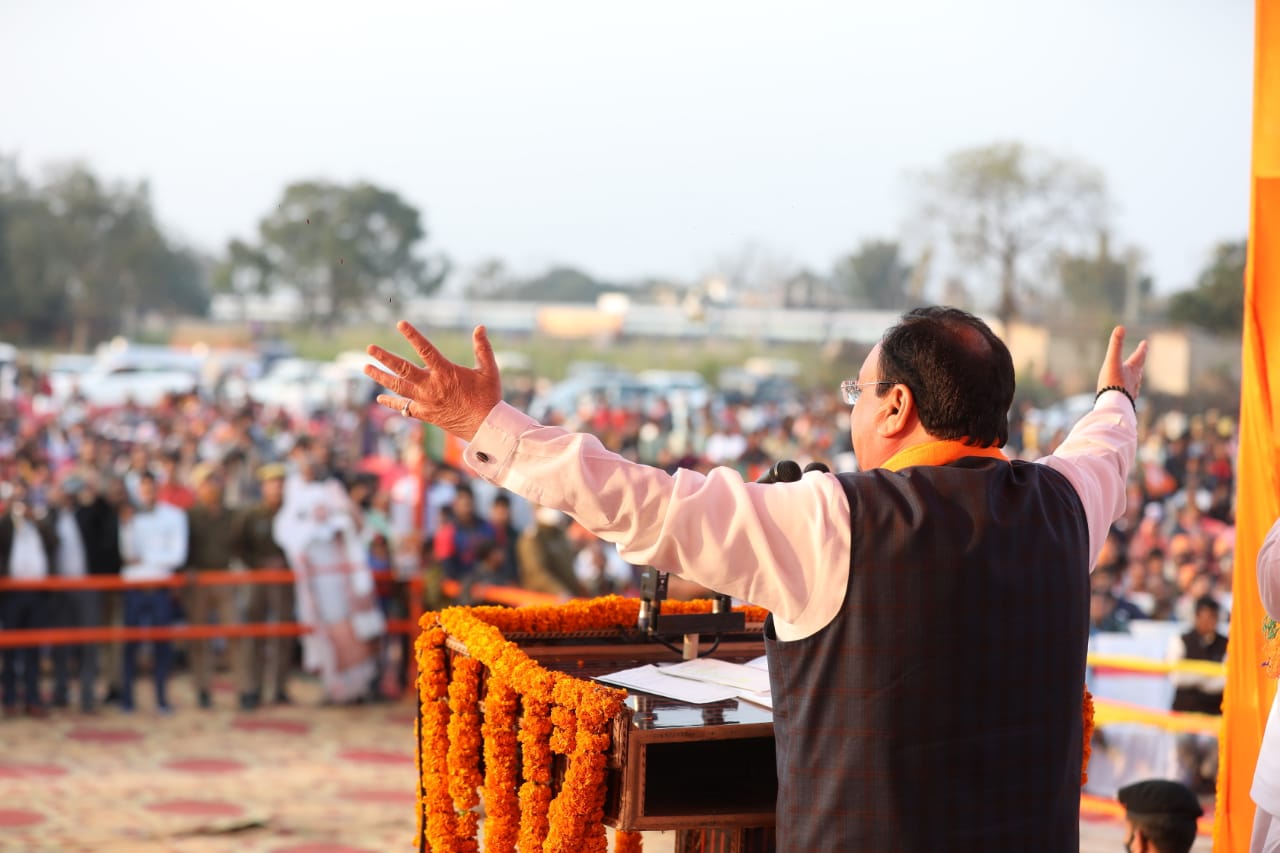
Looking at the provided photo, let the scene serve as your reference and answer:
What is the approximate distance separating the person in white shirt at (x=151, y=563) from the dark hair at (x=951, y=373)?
7.86m

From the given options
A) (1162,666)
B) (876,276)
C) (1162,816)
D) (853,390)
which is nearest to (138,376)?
(876,276)

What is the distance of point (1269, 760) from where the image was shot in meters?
3.12

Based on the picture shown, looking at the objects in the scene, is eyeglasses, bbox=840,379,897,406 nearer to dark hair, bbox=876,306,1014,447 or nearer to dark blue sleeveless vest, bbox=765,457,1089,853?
dark hair, bbox=876,306,1014,447

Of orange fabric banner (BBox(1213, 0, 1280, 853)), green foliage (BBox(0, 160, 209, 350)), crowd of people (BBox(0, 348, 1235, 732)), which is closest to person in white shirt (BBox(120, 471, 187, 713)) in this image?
crowd of people (BBox(0, 348, 1235, 732))

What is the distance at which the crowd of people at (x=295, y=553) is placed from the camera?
902 centimetres

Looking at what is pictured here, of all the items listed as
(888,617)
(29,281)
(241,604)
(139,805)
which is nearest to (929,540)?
(888,617)

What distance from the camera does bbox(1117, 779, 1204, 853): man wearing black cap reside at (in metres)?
4.02

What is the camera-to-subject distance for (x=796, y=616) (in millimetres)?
2098

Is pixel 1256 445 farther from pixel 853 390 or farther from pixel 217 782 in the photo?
pixel 217 782

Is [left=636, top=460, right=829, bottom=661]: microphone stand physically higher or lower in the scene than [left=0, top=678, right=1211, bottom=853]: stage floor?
higher

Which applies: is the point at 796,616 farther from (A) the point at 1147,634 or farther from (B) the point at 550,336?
(B) the point at 550,336

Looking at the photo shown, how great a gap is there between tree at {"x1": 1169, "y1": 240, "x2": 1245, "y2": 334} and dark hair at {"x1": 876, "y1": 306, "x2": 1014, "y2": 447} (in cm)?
1284

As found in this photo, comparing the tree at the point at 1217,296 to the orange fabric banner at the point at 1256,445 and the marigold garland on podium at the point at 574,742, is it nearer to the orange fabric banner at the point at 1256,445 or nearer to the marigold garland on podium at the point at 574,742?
the orange fabric banner at the point at 1256,445

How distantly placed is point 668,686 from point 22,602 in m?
7.27
